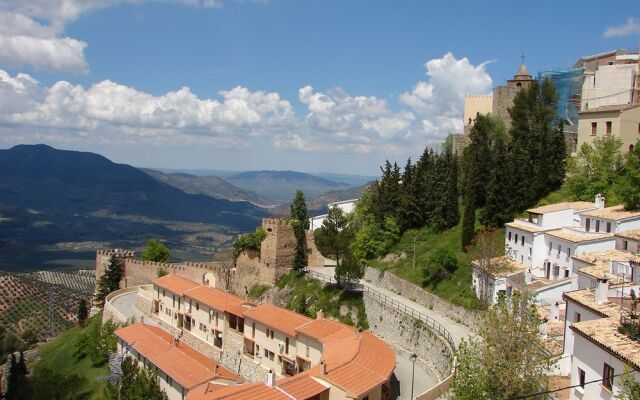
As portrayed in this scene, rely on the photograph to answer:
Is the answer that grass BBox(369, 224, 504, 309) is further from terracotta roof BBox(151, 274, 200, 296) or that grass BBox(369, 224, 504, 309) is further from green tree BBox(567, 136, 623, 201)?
terracotta roof BBox(151, 274, 200, 296)

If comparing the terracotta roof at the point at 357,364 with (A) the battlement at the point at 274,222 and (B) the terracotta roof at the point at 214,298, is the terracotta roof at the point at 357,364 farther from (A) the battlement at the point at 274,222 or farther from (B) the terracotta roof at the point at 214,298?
(A) the battlement at the point at 274,222

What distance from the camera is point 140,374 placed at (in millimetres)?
34125

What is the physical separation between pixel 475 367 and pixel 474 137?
120 ft

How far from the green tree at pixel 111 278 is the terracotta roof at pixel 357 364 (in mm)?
40482

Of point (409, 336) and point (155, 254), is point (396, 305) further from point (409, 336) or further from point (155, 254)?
point (155, 254)

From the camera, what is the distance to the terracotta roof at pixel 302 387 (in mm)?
25469

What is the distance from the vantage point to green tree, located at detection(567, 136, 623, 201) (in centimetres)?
3962

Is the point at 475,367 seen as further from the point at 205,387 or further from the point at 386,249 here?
the point at 386,249

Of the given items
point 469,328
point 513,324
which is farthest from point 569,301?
point 469,328

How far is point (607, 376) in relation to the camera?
56.4 feet

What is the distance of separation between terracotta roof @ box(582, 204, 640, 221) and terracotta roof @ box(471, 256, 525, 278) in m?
5.20

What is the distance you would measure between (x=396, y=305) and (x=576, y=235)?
40.7 ft

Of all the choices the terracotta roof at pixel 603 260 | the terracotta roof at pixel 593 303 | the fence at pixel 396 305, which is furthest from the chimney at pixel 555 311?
the fence at pixel 396 305

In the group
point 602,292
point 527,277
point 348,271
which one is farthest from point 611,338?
point 348,271
